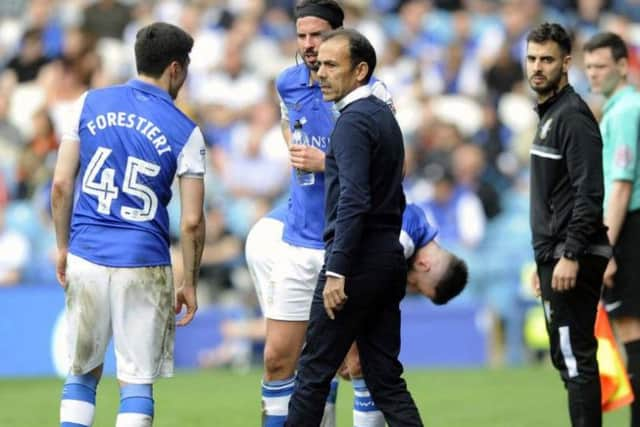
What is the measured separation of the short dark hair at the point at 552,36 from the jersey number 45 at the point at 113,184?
7.51 ft

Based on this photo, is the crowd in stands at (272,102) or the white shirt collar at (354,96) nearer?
the white shirt collar at (354,96)

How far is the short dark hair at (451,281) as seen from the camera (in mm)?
8062

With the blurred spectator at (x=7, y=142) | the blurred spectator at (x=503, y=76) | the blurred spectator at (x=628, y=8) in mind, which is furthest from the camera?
the blurred spectator at (x=628, y=8)

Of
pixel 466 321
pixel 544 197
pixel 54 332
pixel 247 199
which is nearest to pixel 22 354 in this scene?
pixel 54 332

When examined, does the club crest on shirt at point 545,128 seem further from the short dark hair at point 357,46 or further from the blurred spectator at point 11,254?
the blurred spectator at point 11,254

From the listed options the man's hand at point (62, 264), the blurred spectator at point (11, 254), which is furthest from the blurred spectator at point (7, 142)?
the man's hand at point (62, 264)

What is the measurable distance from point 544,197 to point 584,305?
639 mm

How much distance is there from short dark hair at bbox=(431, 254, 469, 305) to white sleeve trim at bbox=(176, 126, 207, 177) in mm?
1737

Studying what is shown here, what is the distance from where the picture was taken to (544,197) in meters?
7.80

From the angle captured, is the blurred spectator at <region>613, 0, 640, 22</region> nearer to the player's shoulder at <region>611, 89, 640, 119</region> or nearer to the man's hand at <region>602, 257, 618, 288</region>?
the player's shoulder at <region>611, 89, 640, 119</region>

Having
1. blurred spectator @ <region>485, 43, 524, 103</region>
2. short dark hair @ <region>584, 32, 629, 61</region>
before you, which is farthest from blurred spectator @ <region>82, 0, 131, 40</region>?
short dark hair @ <region>584, 32, 629, 61</region>

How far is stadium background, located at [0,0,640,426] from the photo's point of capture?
1527cm

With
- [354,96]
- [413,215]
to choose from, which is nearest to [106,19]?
[413,215]

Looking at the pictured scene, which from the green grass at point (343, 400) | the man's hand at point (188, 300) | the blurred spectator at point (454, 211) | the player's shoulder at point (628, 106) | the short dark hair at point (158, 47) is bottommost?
the green grass at point (343, 400)
